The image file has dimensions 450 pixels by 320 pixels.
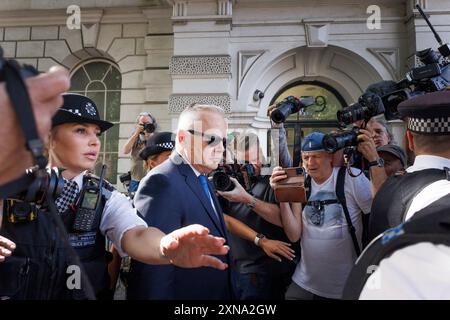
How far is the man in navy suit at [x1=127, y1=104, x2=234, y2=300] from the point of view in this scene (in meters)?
1.87

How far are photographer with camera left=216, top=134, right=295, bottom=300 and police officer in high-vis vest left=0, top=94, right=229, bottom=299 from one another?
0.99 m

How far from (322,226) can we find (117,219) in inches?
52.3

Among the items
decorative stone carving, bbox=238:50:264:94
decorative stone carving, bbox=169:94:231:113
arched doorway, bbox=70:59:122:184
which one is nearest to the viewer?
decorative stone carving, bbox=169:94:231:113

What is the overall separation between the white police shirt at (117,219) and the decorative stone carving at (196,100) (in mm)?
4404

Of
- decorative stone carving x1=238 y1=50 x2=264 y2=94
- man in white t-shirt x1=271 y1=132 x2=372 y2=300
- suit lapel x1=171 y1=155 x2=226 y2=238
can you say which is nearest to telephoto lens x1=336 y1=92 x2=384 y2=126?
man in white t-shirt x1=271 y1=132 x2=372 y2=300

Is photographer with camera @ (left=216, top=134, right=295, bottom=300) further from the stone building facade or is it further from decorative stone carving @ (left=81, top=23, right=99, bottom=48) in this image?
decorative stone carving @ (left=81, top=23, right=99, bottom=48)

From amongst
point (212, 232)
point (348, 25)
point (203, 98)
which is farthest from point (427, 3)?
point (212, 232)

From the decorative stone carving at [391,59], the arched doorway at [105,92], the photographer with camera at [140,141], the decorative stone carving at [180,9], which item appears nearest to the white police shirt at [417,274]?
the photographer with camera at [140,141]

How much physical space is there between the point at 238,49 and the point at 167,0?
1460mm

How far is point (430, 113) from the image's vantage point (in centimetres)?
172

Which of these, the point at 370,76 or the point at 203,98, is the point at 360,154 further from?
the point at 370,76

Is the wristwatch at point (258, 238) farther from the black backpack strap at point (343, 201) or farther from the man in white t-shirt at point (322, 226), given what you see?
the black backpack strap at point (343, 201)

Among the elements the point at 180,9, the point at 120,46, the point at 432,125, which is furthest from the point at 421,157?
the point at 120,46

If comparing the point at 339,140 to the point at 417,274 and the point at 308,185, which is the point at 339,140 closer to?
the point at 308,185
